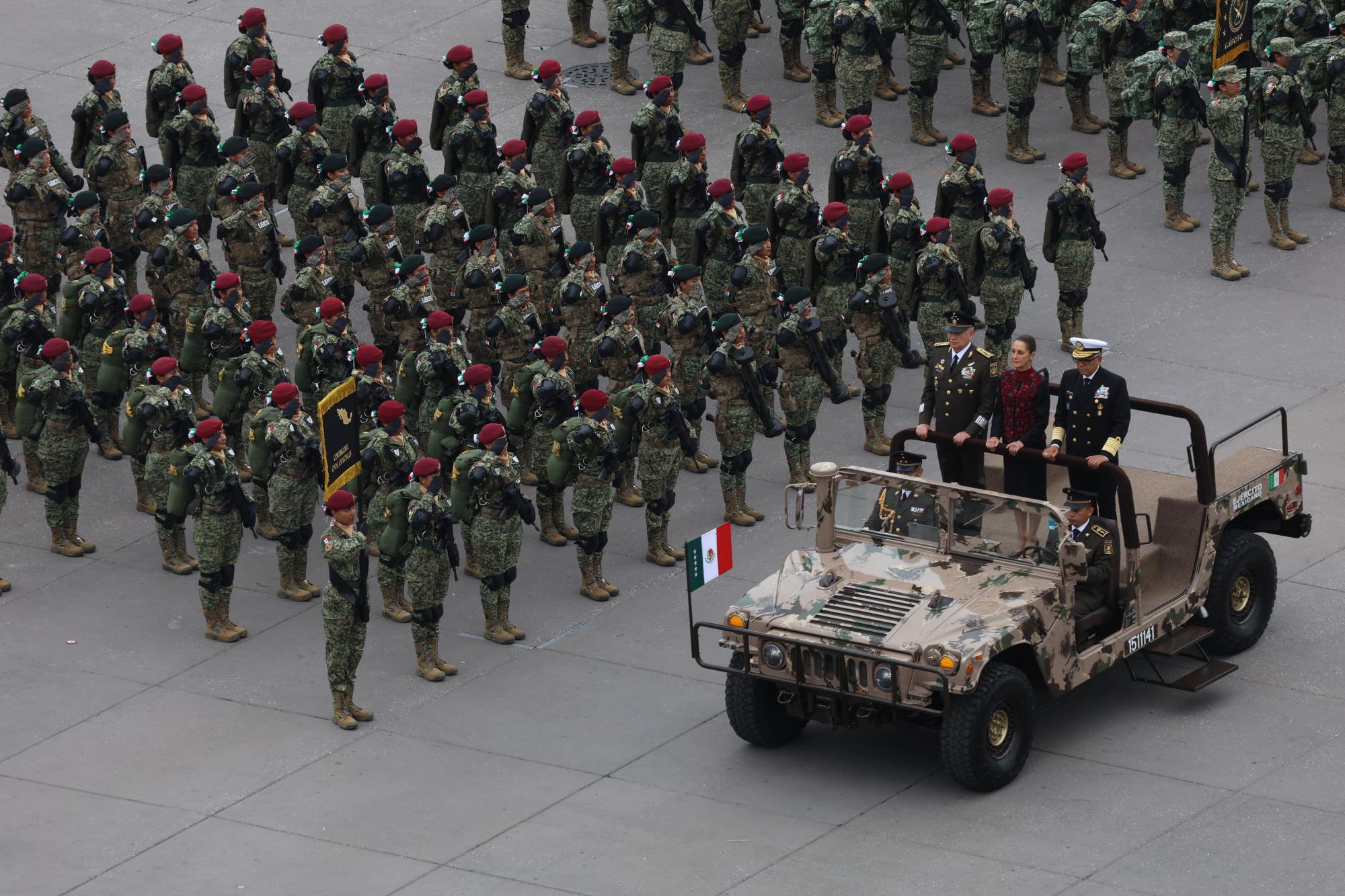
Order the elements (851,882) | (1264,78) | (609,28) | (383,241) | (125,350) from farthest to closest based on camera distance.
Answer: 1. (609,28)
2. (1264,78)
3. (383,241)
4. (125,350)
5. (851,882)

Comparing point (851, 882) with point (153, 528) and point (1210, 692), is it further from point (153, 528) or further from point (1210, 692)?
point (153, 528)

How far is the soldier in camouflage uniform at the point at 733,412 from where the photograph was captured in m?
21.2

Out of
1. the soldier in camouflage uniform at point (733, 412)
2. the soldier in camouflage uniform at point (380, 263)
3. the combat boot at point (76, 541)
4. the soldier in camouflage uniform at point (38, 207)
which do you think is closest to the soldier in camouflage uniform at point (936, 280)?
the soldier in camouflage uniform at point (733, 412)

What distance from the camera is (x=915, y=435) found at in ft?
60.1

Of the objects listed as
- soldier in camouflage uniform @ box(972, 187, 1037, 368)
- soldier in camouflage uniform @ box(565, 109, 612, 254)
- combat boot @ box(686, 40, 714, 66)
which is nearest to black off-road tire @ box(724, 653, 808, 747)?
soldier in camouflage uniform @ box(972, 187, 1037, 368)

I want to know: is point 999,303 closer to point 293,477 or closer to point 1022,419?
point 1022,419

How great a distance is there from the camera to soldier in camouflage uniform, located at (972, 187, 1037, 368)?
23.3 metres

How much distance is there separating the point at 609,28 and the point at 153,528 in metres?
9.33

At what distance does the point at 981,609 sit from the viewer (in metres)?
17.0

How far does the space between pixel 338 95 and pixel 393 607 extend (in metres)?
7.91

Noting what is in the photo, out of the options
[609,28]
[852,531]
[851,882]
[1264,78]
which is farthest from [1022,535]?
[609,28]

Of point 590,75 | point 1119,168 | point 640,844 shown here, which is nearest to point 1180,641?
point 640,844

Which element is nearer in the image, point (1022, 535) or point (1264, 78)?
point (1022, 535)

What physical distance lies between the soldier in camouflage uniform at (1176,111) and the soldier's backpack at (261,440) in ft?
31.2
